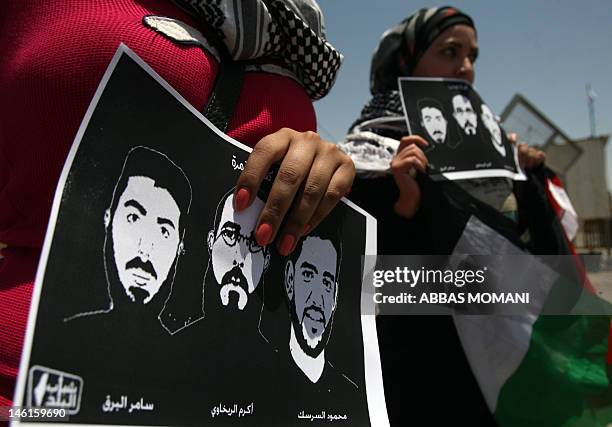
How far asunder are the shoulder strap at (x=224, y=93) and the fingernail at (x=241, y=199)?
78 millimetres

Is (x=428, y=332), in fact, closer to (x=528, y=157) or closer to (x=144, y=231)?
(x=528, y=157)

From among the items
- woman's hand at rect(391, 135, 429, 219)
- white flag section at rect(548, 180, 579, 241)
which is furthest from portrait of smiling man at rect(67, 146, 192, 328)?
white flag section at rect(548, 180, 579, 241)

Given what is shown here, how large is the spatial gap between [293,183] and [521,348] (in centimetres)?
91

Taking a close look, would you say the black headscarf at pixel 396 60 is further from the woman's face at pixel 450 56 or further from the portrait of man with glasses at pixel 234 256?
the portrait of man with glasses at pixel 234 256

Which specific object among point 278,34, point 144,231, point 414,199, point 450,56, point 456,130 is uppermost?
point 450,56

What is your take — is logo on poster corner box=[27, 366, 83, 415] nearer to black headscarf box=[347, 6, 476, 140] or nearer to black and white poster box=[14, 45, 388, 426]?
black and white poster box=[14, 45, 388, 426]

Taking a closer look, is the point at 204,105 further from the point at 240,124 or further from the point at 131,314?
the point at 131,314

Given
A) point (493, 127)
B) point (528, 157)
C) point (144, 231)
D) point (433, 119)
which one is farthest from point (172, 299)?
point (528, 157)

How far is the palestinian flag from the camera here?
1075 mm

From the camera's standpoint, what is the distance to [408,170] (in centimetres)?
117

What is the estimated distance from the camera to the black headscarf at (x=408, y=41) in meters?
1.46

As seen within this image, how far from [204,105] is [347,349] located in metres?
0.29

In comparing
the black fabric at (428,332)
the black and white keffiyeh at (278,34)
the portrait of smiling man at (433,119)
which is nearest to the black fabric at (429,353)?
the black fabric at (428,332)

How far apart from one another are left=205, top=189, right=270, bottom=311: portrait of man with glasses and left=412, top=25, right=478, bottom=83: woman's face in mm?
1184
